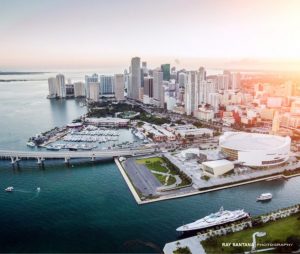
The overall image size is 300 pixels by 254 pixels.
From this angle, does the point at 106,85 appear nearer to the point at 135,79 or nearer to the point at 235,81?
the point at 135,79

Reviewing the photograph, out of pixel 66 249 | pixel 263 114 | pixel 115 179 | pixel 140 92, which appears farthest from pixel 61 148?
pixel 140 92

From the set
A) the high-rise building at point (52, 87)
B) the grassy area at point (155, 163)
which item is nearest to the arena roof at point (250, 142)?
the grassy area at point (155, 163)

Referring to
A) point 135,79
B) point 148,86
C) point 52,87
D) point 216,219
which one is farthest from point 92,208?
point 52,87

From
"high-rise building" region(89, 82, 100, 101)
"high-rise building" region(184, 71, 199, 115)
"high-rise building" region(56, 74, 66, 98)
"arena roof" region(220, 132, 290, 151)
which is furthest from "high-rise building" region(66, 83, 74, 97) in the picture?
"arena roof" region(220, 132, 290, 151)

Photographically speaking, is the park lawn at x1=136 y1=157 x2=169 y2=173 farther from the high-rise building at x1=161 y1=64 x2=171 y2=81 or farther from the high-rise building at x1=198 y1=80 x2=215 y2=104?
the high-rise building at x1=161 y1=64 x2=171 y2=81

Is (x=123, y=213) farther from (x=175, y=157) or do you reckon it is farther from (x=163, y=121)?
(x=163, y=121)

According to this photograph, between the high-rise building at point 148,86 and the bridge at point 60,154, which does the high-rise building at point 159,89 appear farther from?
the bridge at point 60,154
